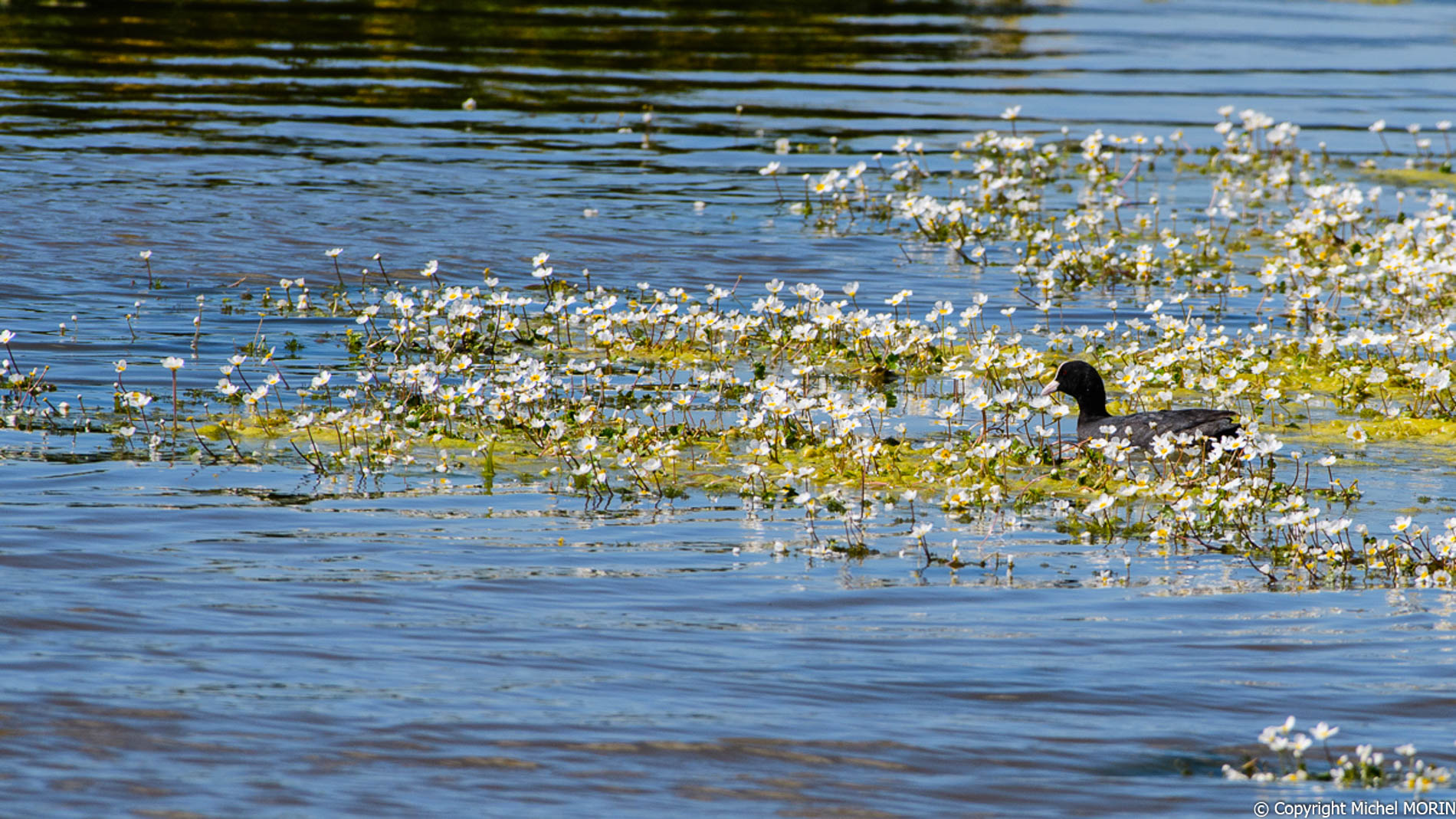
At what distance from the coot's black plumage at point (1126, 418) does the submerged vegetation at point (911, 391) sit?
0.13m

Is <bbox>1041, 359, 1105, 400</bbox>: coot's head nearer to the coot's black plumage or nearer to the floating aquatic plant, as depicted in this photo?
the coot's black plumage

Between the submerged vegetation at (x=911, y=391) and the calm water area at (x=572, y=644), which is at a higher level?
the submerged vegetation at (x=911, y=391)

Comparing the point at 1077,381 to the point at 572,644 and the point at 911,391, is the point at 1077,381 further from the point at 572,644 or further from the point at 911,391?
the point at 572,644

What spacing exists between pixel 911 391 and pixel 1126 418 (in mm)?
1933

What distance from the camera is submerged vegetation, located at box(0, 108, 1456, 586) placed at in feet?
29.9

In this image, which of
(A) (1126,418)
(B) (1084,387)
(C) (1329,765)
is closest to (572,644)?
(C) (1329,765)

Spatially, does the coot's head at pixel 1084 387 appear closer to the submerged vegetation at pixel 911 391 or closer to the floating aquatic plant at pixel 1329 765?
the submerged vegetation at pixel 911 391

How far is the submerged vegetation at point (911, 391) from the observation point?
359 inches

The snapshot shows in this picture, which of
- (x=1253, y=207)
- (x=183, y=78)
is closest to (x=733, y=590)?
(x=1253, y=207)

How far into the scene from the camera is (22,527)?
8.06 meters

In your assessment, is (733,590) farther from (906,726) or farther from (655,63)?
(655,63)

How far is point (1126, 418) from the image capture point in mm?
10469

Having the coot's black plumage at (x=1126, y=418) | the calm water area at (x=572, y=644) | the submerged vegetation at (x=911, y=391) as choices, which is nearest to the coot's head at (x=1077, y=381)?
the coot's black plumage at (x=1126, y=418)

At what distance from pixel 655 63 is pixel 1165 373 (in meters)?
20.2
